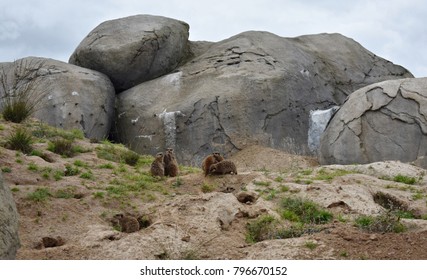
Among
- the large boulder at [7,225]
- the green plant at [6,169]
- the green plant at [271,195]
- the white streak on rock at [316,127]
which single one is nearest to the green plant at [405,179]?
the green plant at [271,195]

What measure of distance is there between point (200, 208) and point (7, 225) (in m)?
3.71

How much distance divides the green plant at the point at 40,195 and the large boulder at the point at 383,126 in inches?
467

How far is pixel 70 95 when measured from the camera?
2402 cm

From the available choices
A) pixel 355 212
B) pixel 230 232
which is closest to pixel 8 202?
pixel 230 232

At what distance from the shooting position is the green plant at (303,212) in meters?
11.8

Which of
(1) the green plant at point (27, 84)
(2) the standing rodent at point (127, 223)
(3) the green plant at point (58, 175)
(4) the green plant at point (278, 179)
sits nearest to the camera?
(2) the standing rodent at point (127, 223)

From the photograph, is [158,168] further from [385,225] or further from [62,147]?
[385,225]

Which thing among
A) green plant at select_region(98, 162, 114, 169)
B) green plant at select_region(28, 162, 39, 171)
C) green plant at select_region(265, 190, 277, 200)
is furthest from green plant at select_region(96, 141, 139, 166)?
green plant at select_region(265, 190, 277, 200)

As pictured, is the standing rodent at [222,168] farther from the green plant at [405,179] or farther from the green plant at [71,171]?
the green plant at [405,179]

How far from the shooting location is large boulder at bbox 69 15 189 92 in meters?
25.9

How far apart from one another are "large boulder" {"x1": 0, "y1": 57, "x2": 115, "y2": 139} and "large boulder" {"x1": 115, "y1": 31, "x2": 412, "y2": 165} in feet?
3.39

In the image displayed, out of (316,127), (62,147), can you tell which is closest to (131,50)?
(316,127)

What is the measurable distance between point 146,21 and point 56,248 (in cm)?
1865

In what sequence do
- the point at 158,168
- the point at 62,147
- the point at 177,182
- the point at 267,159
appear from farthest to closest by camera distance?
the point at 267,159 → the point at 62,147 → the point at 158,168 → the point at 177,182
